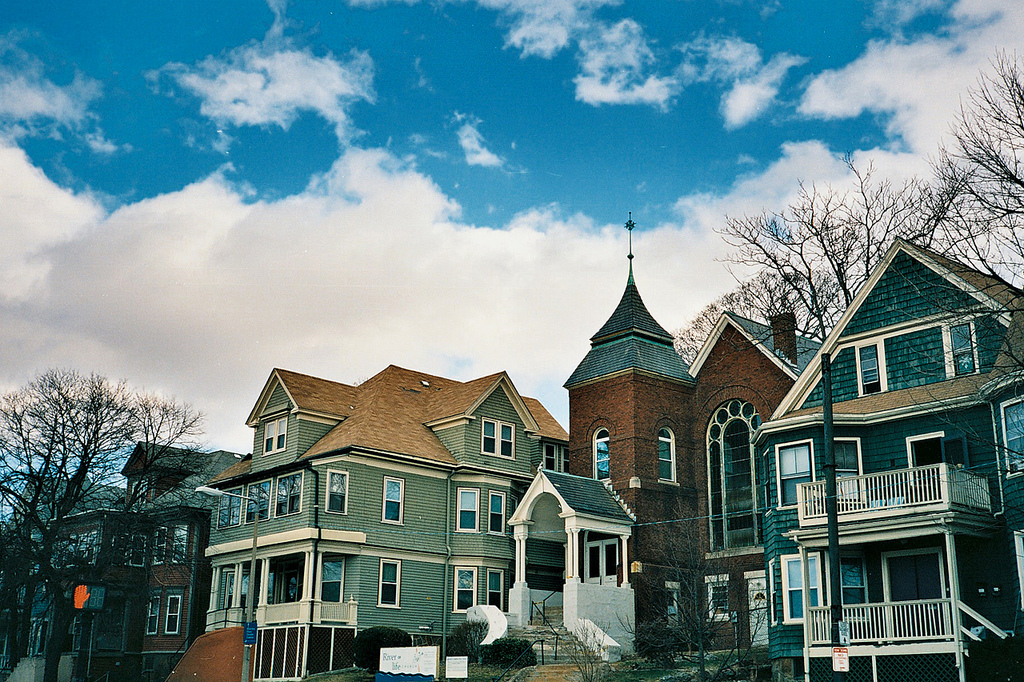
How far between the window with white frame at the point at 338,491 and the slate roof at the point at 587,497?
7319 millimetres

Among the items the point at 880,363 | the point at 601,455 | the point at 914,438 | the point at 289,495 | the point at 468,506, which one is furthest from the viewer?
the point at 468,506

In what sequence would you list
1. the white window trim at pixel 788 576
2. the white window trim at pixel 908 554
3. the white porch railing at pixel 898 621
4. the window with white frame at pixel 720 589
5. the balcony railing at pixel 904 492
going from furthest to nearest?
the window with white frame at pixel 720 589 → the white window trim at pixel 788 576 → the white window trim at pixel 908 554 → the balcony railing at pixel 904 492 → the white porch railing at pixel 898 621

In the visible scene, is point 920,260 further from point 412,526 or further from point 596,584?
point 412,526

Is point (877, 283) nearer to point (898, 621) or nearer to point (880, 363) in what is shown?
point (880, 363)

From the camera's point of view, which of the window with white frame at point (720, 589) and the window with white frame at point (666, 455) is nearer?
the window with white frame at point (720, 589)

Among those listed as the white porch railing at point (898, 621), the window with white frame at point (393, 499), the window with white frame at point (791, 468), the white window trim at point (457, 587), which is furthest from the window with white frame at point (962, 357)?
the window with white frame at point (393, 499)

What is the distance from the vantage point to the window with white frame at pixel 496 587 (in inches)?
1577

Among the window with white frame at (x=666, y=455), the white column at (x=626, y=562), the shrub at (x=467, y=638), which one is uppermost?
the window with white frame at (x=666, y=455)

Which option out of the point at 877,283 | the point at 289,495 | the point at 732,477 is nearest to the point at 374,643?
the point at 289,495

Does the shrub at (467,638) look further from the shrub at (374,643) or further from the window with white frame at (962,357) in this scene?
the window with white frame at (962,357)

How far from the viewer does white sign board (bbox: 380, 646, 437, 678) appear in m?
28.3

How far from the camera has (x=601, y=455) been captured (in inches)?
1577

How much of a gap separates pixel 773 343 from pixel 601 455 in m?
7.89

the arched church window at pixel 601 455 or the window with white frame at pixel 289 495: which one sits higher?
the arched church window at pixel 601 455
